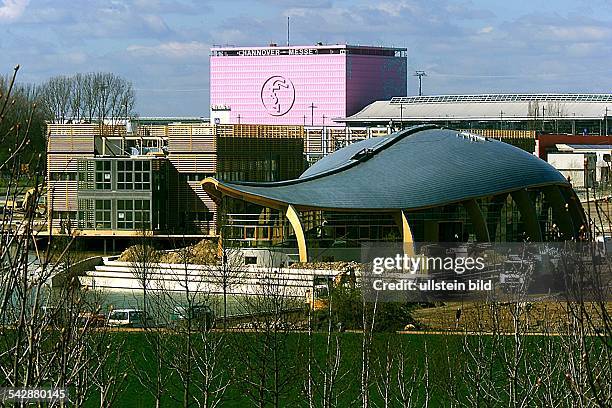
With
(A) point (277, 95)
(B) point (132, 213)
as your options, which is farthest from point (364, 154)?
(A) point (277, 95)

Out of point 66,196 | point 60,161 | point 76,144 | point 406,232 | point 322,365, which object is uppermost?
point 76,144

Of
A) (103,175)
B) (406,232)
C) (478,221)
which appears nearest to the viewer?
(406,232)

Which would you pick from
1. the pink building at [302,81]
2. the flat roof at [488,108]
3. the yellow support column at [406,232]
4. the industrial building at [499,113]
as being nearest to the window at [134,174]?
the yellow support column at [406,232]

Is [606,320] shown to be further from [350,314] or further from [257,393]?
[350,314]

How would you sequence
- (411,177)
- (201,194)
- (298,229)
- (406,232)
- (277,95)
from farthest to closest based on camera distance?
(277,95)
(201,194)
(411,177)
(406,232)
(298,229)

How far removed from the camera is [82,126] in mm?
52531

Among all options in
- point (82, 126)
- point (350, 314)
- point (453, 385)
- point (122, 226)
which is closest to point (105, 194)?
point (122, 226)

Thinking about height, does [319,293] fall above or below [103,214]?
below

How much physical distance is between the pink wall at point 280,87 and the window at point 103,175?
61.1m

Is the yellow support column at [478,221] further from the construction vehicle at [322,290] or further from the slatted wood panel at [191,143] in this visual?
the slatted wood panel at [191,143]

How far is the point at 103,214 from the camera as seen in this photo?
48.1m

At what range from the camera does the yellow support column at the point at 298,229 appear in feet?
125

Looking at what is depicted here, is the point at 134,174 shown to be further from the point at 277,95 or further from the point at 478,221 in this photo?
the point at 277,95

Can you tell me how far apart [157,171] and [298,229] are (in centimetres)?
1202
